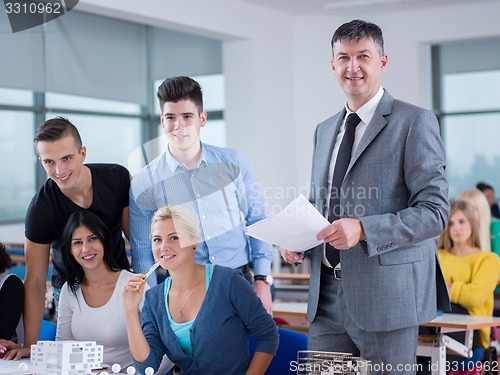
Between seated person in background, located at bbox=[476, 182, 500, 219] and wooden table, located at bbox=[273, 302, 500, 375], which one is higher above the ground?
seated person in background, located at bbox=[476, 182, 500, 219]

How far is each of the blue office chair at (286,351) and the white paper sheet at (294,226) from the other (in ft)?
1.69

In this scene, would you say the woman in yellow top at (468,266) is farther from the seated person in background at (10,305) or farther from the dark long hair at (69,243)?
the seated person in background at (10,305)

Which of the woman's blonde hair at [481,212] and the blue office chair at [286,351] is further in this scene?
the woman's blonde hair at [481,212]

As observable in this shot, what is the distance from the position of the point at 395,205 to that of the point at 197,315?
2.24 ft

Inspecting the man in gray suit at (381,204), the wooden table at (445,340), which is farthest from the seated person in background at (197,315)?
the wooden table at (445,340)

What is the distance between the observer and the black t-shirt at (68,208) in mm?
2506

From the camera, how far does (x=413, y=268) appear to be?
1.94 m

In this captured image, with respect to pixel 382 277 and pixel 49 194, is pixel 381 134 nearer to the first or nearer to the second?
pixel 382 277

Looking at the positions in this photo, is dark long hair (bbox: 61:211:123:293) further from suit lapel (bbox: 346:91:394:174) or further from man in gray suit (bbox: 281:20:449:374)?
suit lapel (bbox: 346:91:394:174)

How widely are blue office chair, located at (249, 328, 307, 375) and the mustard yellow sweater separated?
65.8 inches

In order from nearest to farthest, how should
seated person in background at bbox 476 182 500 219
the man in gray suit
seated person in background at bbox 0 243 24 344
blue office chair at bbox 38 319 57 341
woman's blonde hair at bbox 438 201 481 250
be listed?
1. the man in gray suit
2. seated person in background at bbox 0 243 24 344
3. blue office chair at bbox 38 319 57 341
4. woman's blonde hair at bbox 438 201 481 250
5. seated person in background at bbox 476 182 500 219

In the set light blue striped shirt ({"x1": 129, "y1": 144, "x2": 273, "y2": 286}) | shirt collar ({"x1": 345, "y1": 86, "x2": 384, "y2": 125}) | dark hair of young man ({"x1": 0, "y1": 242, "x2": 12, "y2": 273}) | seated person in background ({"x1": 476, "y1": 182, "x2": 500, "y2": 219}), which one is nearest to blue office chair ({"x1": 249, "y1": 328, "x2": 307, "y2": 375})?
light blue striped shirt ({"x1": 129, "y1": 144, "x2": 273, "y2": 286})

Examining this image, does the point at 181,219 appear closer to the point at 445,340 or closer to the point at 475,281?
the point at 445,340

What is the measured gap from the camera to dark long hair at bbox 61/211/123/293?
2.50 meters
